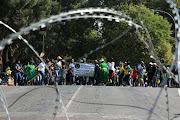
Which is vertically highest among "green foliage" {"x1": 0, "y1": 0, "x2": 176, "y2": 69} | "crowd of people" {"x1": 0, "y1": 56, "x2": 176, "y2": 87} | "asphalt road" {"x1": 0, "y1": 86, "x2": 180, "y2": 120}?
"green foliage" {"x1": 0, "y1": 0, "x2": 176, "y2": 69}

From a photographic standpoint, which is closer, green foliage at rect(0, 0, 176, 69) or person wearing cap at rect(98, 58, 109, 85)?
person wearing cap at rect(98, 58, 109, 85)

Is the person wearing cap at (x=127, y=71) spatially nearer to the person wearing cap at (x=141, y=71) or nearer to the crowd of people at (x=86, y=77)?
the crowd of people at (x=86, y=77)

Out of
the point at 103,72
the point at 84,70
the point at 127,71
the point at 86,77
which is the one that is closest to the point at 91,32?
the point at 86,77

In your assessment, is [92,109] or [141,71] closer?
[92,109]

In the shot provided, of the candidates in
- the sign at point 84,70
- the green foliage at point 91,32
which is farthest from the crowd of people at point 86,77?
the green foliage at point 91,32

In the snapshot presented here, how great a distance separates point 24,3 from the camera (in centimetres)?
4334

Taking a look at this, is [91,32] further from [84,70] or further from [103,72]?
[103,72]

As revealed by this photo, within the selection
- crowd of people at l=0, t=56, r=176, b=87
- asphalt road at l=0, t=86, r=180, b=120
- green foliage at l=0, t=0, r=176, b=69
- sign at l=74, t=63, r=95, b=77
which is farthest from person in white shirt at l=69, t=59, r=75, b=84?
green foliage at l=0, t=0, r=176, b=69

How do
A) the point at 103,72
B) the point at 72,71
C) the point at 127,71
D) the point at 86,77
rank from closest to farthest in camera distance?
the point at 103,72, the point at 72,71, the point at 127,71, the point at 86,77

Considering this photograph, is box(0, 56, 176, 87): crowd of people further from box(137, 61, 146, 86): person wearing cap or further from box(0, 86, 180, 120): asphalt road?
box(0, 86, 180, 120): asphalt road

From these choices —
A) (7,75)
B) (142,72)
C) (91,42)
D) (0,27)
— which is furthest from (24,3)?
Result: (142,72)

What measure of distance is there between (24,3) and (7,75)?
19.3m

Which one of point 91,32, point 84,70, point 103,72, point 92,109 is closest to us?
point 92,109

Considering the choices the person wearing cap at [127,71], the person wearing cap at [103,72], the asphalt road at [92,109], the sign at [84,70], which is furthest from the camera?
the sign at [84,70]
